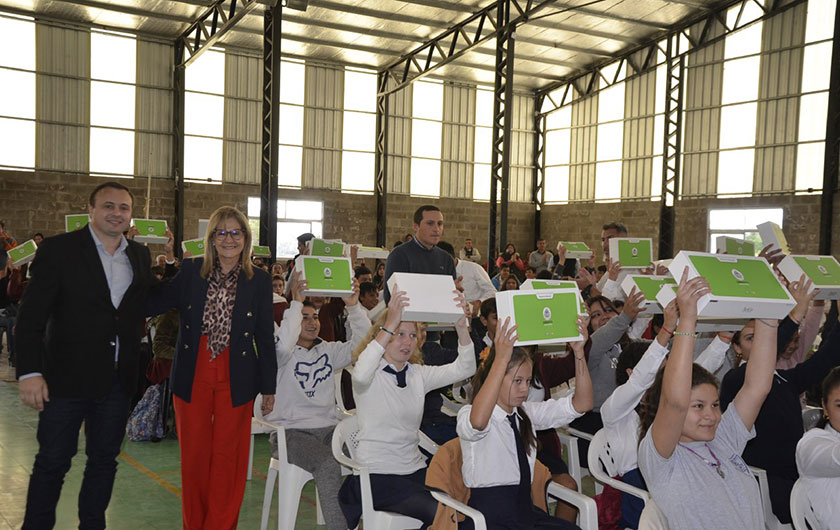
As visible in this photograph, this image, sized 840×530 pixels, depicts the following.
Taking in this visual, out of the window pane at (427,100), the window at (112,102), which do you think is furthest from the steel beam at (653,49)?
the window at (112,102)

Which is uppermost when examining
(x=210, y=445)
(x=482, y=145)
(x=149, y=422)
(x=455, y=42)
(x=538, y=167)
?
(x=455, y=42)

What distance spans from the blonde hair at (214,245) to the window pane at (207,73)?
15.0 meters

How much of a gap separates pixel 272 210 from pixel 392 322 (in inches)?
392

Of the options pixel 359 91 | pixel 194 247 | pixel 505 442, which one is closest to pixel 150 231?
pixel 194 247

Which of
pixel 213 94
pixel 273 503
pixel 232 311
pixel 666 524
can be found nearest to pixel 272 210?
pixel 213 94

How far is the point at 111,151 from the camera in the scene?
16.6 meters

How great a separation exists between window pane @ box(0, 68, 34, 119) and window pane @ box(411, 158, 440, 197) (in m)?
8.75

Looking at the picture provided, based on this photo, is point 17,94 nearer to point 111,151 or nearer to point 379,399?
point 111,151

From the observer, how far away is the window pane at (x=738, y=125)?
16438 millimetres

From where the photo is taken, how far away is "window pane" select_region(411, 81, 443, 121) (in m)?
19.5

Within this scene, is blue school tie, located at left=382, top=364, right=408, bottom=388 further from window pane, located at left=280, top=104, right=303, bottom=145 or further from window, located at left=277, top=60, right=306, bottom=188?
window pane, located at left=280, top=104, right=303, bottom=145

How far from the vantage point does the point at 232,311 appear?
334cm

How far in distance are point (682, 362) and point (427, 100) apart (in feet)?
59.1

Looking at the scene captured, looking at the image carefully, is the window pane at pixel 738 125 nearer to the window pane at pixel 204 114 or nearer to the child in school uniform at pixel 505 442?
the window pane at pixel 204 114
